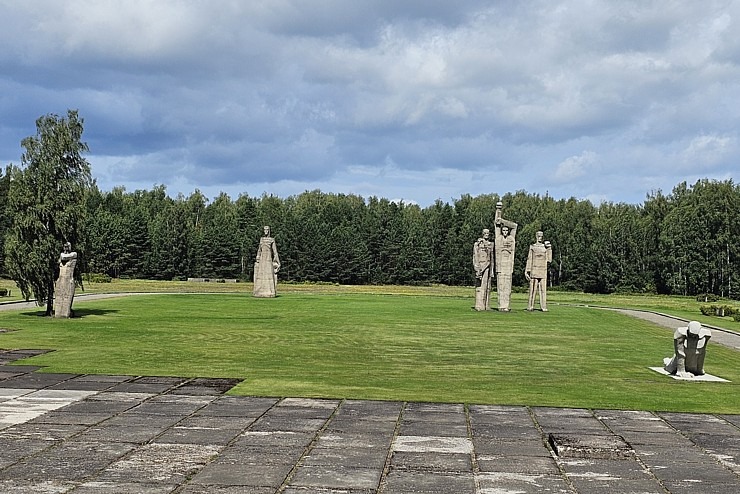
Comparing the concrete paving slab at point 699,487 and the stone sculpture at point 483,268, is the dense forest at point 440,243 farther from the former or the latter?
the concrete paving slab at point 699,487

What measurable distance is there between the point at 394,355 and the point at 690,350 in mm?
6159

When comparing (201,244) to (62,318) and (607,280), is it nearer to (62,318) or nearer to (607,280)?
(607,280)

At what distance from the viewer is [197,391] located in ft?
36.2

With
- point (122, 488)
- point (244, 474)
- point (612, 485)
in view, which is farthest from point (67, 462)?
point (612, 485)

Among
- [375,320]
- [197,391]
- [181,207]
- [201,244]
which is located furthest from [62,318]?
[181,207]

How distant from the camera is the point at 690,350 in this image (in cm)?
1358

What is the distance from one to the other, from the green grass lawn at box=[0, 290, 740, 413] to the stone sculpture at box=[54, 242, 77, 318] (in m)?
0.60

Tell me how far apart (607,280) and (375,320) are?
5760cm

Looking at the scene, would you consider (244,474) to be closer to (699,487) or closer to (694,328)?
(699,487)

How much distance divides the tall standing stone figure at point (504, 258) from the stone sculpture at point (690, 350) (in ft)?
66.8

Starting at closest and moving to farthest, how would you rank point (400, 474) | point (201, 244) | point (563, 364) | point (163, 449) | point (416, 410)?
point (400, 474), point (163, 449), point (416, 410), point (563, 364), point (201, 244)

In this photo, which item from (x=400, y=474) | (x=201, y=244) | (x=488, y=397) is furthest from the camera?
(x=201, y=244)

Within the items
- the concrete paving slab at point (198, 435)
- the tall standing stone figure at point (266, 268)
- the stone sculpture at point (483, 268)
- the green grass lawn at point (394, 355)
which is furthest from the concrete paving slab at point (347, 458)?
the tall standing stone figure at point (266, 268)

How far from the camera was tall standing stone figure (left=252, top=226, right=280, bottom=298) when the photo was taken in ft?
143
